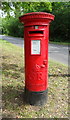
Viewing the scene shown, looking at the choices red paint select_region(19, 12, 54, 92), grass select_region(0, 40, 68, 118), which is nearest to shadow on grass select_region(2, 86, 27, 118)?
grass select_region(0, 40, 68, 118)

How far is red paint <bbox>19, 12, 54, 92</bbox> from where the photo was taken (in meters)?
2.60

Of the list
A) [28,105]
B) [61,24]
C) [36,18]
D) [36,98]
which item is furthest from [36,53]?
[61,24]

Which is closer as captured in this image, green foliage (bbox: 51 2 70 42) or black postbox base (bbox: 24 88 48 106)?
black postbox base (bbox: 24 88 48 106)

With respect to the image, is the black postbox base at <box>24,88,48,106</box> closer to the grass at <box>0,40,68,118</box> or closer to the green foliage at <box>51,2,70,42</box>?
the grass at <box>0,40,68,118</box>

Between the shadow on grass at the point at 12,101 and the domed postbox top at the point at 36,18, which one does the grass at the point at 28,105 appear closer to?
the shadow on grass at the point at 12,101

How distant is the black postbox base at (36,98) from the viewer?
114 inches

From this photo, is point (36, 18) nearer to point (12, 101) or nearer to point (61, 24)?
point (12, 101)

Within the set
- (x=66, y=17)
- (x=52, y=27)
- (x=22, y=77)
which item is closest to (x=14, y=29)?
(x=52, y=27)

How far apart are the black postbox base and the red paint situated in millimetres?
86

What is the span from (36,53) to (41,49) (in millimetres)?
130

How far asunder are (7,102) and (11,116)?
0.47m

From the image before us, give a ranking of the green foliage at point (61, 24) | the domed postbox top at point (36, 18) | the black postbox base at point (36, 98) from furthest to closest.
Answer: the green foliage at point (61, 24) → the black postbox base at point (36, 98) → the domed postbox top at point (36, 18)

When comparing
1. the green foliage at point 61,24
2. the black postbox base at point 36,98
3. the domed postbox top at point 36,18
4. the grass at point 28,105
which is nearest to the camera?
the domed postbox top at point 36,18

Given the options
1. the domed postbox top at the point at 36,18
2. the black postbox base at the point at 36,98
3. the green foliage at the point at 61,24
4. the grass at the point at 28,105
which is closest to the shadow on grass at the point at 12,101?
the grass at the point at 28,105
